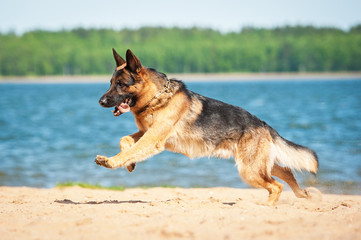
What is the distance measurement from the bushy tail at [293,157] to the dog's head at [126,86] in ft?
7.76

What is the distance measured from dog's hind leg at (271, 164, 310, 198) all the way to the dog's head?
104 inches

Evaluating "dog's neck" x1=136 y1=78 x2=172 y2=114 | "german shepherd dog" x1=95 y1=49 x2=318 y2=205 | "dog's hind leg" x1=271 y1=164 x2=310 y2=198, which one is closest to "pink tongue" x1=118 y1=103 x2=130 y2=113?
"german shepherd dog" x1=95 y1=49 x2=318 y2=205

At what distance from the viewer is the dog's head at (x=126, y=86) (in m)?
6.55

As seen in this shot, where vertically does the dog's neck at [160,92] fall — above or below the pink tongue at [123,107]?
above


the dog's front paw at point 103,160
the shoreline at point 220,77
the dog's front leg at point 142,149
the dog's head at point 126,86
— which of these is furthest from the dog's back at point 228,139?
the shoreline at point 220,77

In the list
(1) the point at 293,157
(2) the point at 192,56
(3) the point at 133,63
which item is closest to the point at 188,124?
(3) the point at 133,63

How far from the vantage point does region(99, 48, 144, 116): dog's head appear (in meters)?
6.55

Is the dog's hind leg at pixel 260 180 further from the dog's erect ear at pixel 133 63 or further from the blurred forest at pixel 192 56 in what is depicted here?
the blurred forest at pixel 192 56

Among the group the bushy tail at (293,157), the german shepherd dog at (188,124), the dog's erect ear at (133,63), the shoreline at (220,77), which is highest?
the dog's erect ear at (133,63)

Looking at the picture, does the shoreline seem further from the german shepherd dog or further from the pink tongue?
the pink tongue

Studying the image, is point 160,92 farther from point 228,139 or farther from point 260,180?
point 260,180

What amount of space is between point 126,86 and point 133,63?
0.36 m

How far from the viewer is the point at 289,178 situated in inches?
291

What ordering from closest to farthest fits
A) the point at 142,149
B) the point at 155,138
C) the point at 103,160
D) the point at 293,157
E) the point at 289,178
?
1. the point at 103,160
2. the point at 142,149
3. the point at 155,138
4. the point at 293,157
5. the point at 289,178
